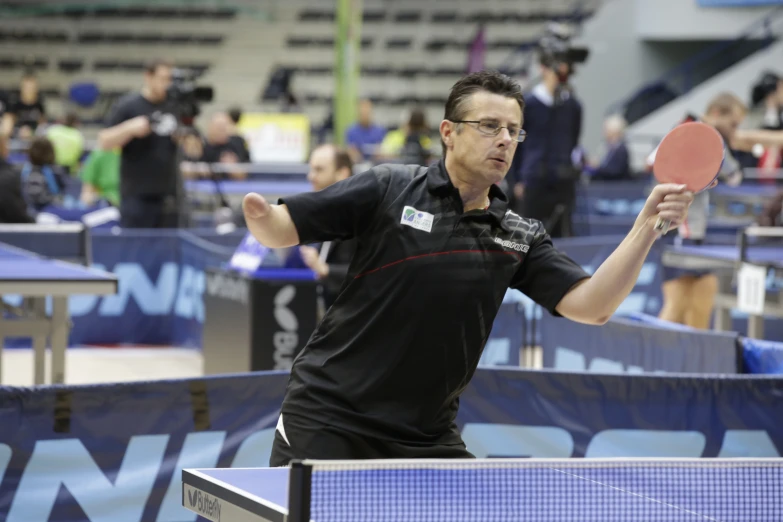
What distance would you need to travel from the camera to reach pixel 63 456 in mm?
4023

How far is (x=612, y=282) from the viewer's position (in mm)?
2854

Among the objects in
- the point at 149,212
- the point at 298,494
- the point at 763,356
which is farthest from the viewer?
the point at 149,212

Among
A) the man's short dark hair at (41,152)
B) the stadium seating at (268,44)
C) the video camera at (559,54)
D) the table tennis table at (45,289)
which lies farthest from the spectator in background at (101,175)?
the stadium seating at (268,44)

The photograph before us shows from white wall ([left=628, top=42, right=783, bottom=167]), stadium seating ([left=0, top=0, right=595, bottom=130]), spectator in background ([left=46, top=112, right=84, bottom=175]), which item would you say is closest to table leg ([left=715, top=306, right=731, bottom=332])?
spectator in background ([left=46, top=112, right=84, bottom=175])

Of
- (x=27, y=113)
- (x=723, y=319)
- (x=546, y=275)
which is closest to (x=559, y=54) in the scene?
(x=723, y=319)

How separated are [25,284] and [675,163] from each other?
3.11 meters

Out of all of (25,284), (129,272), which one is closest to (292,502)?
(25,284)

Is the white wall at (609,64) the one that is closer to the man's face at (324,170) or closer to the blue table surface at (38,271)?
the man's face at (324,170)

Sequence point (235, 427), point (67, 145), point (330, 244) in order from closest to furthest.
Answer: point (235, 427) → point (330, 244) → point (67, 145)

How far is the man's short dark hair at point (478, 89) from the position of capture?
288 cm

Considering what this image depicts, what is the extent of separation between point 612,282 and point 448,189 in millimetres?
436

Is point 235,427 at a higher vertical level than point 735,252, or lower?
lower

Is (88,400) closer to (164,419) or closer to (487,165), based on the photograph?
(164,419)

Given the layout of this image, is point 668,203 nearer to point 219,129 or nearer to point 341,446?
point 341,446
